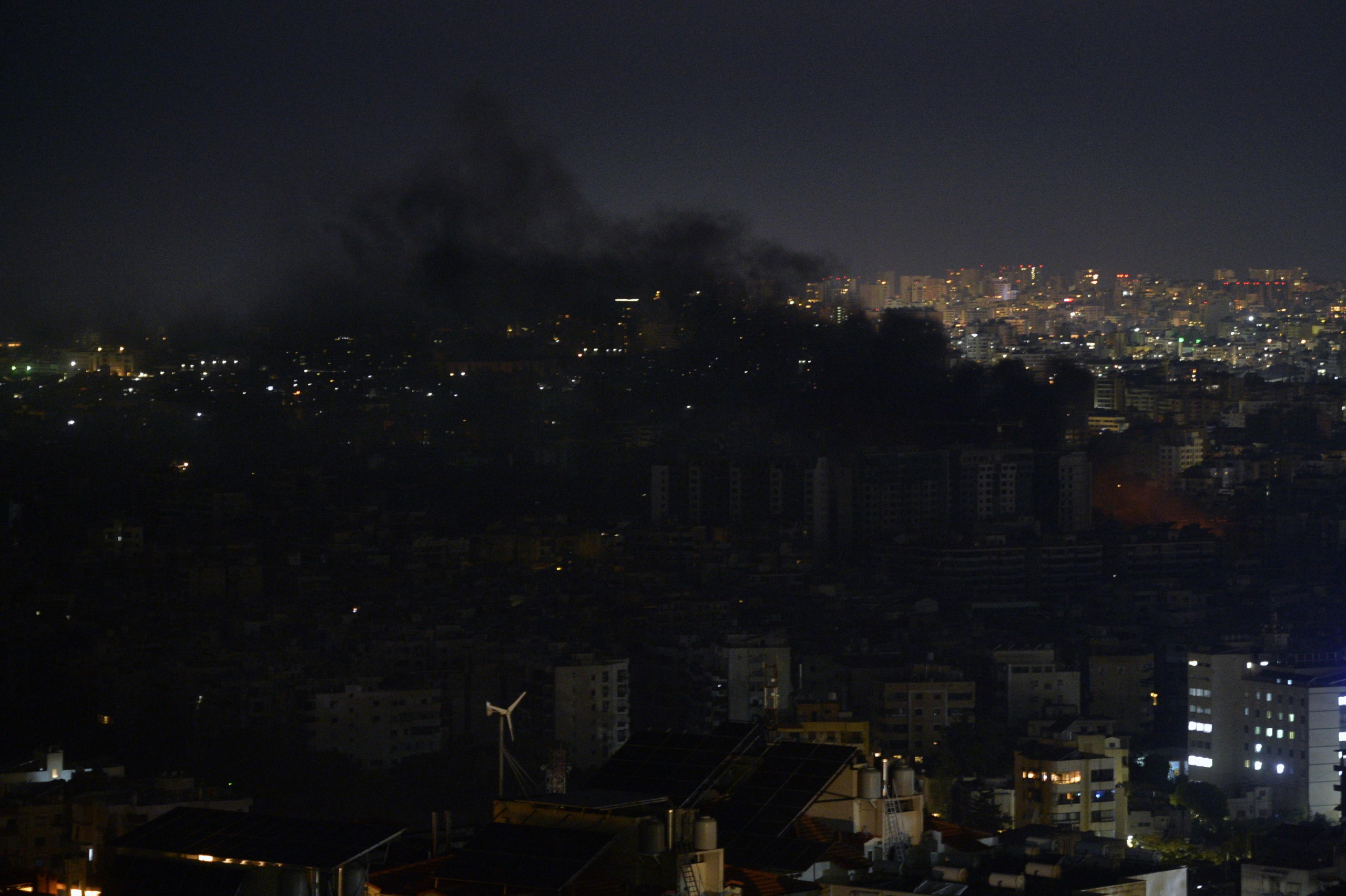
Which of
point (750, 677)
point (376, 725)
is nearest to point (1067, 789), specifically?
point (750, 677)

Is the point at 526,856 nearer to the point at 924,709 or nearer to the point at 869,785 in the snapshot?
the point at 869,785

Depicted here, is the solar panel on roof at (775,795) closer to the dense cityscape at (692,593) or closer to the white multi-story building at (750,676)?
the dense cityscape at (692,593)

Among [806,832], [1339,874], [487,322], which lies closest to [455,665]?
[1339,874]

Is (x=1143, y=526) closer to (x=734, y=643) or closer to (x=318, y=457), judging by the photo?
(x=318, y=457)

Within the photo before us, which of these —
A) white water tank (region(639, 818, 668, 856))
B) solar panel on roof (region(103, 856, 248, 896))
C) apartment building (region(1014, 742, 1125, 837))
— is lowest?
apartment building (region(1014, 742, 1125, 837))

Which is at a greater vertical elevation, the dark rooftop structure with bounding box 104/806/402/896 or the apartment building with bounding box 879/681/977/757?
the dark rooftop structure with bounding box 104/806/402/896

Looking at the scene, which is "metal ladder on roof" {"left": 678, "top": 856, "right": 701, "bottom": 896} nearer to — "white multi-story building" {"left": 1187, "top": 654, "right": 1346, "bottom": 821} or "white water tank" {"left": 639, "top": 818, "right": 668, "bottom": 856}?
"white water tank" {"left": 639, "top": 818, "right": 668, "bottom": 856}

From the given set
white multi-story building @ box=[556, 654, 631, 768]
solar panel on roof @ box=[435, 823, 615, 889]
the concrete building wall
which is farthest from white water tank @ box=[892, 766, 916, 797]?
the concrete building wall
